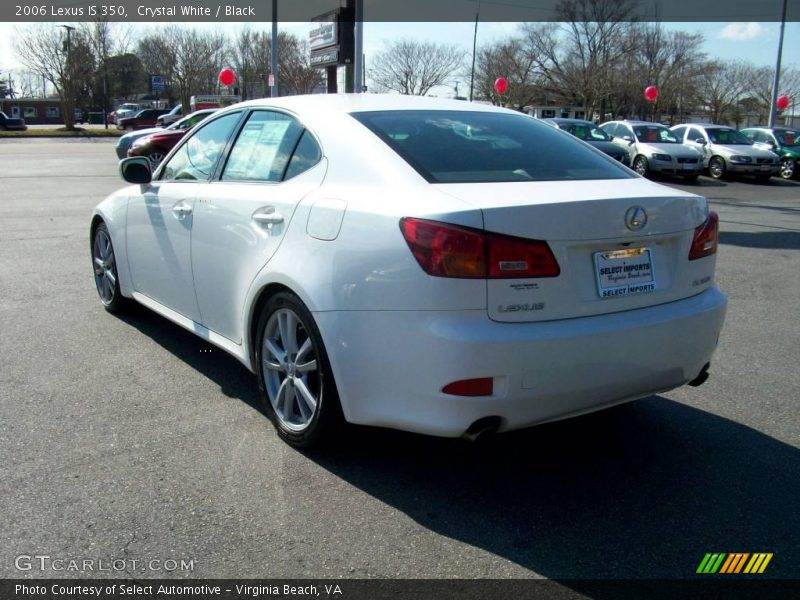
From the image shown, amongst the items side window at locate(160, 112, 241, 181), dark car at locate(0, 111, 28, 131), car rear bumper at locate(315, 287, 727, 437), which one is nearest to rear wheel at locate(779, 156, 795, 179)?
side window at locate(160, 112, 241, 181)

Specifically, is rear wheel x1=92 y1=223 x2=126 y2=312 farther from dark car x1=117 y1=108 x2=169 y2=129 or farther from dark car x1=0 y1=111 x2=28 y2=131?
dark car x1=0 y1=111 x2=28 y2=131

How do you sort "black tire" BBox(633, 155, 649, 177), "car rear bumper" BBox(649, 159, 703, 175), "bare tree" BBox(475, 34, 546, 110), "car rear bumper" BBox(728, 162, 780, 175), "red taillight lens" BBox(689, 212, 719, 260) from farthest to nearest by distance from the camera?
"bare tree" BBox(475, 34, 546, 110)
"car rear bumper" BBox(728, 162, 780, 175)
"black tire" BBox(633, 155, 649, 177)
"car rear bumper" BBox(649, 159, 703, 175)
"red taillight lens" BBox(689, 212, 719, 260)

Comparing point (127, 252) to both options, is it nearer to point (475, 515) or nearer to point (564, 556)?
point (475, 515)

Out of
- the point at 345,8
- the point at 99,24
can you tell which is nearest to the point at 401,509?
the point at 345,8

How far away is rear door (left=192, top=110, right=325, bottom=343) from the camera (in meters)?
3.60

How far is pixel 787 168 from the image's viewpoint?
942 inches

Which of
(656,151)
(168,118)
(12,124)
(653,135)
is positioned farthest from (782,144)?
(12,124)

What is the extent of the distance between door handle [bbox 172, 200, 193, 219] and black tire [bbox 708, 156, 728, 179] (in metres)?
21.6

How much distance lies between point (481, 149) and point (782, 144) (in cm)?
2437

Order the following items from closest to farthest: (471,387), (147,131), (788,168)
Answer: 1. (471,387)
2. (147,131)
3. (788,168)

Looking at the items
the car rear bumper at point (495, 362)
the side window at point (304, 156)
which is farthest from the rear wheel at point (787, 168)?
the side window at point (304, 156)

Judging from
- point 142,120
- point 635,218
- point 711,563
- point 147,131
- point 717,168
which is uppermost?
point 142,120

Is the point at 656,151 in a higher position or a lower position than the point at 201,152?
lower

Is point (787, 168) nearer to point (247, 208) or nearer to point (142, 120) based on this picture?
point (247, 208)
